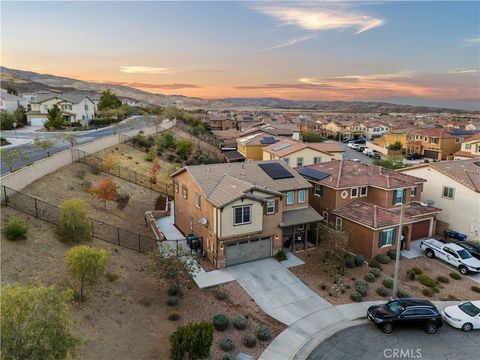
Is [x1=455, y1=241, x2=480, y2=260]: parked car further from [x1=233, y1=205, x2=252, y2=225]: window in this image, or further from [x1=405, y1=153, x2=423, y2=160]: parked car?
[x1=405, y1=153, x2=423, y2=160]: parked car

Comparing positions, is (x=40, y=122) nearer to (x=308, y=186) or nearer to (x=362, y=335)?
(x=308, y=186)

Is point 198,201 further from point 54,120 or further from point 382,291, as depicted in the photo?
point 54,120

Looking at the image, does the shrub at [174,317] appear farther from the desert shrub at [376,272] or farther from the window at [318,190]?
the window at [318,190]

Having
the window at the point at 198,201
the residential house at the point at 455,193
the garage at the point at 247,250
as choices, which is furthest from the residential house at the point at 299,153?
the window at the point at 198,201

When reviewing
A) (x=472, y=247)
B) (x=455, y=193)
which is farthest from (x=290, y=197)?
(x=455, y=193)

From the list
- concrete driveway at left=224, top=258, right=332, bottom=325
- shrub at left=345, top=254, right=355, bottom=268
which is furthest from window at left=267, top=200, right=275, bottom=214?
shrub at left=345, top=254, right=355, bottom=268

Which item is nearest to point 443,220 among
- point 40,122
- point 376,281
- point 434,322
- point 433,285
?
point 433,285
